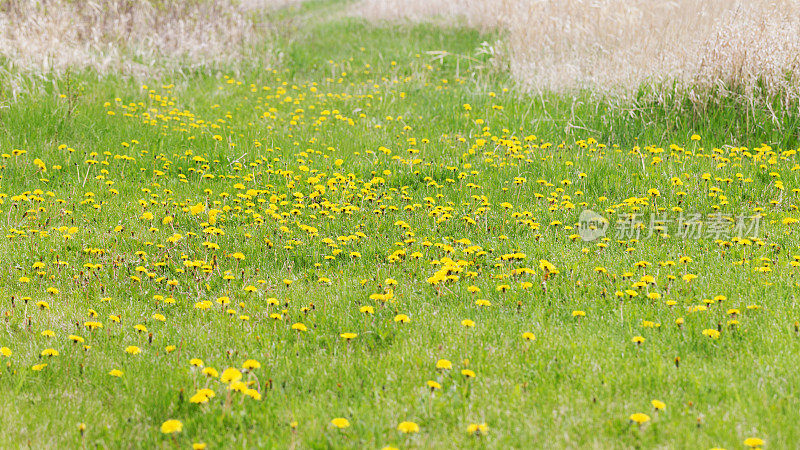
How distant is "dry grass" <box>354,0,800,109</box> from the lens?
6.88 m

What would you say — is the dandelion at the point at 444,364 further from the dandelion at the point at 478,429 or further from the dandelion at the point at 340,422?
the dandelion at the point at 340,422

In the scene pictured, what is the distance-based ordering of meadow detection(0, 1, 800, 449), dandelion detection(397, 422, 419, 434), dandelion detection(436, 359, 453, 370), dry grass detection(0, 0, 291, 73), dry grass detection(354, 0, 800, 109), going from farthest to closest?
dry grass detection(0, 0, 291, 73), dry grass detection(354, 0, 800, 109), dandelion detection(436, 359, 453, 370), meadow detection(0, 1, 800, 449), dandelion detection(397, 422, 419, 434)

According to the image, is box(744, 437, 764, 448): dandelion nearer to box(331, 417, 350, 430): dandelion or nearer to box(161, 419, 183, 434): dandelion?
box(331, 417, 350, 430): dandelion

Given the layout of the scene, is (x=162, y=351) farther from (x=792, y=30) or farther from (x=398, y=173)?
(x=792, y=30)

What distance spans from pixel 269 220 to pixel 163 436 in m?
2.65

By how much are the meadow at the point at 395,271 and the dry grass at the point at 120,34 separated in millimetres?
376

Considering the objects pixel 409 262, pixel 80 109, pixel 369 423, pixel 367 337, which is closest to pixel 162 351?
pixel 367 337

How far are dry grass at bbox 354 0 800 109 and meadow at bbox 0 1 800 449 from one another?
33 cm

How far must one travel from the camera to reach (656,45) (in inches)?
324

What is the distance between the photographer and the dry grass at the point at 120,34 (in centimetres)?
916

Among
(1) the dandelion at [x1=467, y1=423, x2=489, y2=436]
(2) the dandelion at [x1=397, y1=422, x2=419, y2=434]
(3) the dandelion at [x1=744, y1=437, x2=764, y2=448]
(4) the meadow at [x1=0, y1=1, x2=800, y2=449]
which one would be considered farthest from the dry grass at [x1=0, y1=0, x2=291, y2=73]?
(3) the dandelion at [x1=744, y1=437, x2=764, y2=448]

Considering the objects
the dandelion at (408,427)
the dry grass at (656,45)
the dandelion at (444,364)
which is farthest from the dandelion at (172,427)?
the dry grass at (656,45)

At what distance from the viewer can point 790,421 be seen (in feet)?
8.61

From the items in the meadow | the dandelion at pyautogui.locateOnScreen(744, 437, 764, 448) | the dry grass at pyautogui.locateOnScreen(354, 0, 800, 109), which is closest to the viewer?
the dandelion at pyautogui.locateOnScreen(744, 437, 764, 448)
